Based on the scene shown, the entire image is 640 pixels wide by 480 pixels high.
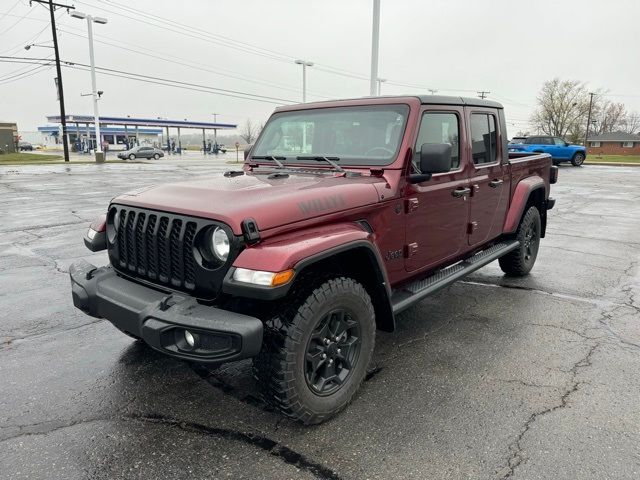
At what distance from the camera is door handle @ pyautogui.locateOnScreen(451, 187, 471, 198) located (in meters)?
3.93

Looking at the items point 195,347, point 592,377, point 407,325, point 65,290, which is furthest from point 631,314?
point 65,290

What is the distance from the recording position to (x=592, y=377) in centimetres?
341

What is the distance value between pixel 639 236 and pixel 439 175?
681 centimetres

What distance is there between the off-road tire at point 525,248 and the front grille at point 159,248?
4.00 metres

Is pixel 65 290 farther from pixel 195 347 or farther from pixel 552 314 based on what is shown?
pixel 552 314

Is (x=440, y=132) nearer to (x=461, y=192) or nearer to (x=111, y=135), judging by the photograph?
(x=461, y=192)

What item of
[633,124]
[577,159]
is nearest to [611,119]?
[633,124]

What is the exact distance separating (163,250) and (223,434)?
43.8 inches

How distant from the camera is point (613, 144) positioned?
249ft

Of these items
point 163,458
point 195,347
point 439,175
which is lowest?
point 163,458

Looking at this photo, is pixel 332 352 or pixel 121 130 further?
pixel 121 130

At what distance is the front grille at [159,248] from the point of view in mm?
2631

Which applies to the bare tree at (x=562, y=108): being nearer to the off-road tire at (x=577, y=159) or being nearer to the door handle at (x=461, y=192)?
the off-road tire at (x=577, y=159)

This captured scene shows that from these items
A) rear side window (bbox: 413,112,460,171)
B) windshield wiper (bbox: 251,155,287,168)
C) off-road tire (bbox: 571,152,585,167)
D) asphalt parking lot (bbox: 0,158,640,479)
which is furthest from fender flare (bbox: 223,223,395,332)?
off-road tire (bbox: 571,152,585,167)
